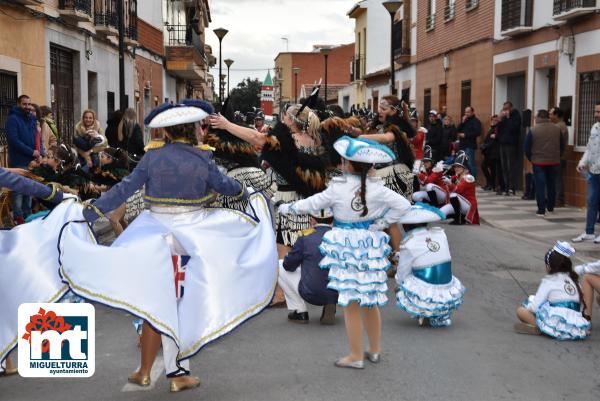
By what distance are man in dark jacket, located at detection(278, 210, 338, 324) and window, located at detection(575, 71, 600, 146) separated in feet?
34.3

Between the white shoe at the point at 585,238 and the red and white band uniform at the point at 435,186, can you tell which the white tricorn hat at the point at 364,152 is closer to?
the white shoe at the point at 585,238

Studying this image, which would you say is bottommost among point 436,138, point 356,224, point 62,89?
point 356,224

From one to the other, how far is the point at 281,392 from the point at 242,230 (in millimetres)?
1028

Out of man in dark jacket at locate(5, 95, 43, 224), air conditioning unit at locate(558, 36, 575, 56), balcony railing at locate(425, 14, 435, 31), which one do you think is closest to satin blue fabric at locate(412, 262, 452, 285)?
man in dark jacket at locate(5, 95, 43, 224)

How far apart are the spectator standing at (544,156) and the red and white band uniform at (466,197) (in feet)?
6.16

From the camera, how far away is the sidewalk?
11852mm

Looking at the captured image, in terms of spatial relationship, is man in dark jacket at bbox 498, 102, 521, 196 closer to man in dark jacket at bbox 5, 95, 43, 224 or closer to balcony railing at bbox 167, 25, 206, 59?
man in dark jacket at bbox 5, 95, 43, 224

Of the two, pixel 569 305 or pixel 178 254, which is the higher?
pixel 178 254

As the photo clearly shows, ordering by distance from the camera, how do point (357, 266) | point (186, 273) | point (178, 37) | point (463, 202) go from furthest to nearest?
point (178, 37) → point (463, 202) → point (357, 266) → point (186, 273)

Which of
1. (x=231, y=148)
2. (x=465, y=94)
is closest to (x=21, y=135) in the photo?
(x=231, y=148)

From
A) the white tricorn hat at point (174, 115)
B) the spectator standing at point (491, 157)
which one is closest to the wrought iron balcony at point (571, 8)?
the spectator standing at point (491, 157)

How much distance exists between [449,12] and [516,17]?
21.6 feet

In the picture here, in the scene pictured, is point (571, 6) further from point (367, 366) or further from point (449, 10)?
point (367, 366)

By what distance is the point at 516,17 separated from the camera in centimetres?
1917
